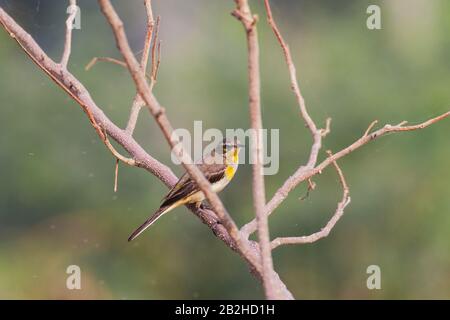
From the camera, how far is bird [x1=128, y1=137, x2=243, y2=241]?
252 cm

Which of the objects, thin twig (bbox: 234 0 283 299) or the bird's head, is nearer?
thin twig (bbox: 234 0 283 299)

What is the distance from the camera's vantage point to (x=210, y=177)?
9.55ft

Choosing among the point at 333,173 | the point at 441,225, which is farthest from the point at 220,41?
the point at 441,225

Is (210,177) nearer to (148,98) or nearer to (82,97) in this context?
(82,97)

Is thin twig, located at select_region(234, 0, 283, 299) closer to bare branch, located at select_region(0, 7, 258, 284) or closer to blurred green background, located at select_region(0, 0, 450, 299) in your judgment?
bare branch, located at select_region(0, 7, 258, 284)

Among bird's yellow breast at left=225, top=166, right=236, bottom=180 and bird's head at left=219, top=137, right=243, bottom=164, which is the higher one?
bird's head at left=219, top=137, right=243, bottom=164

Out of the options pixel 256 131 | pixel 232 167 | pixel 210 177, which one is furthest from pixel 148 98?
pixel 232 167

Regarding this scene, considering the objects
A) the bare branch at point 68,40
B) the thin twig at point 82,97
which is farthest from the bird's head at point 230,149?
the bare branch at point 68,40

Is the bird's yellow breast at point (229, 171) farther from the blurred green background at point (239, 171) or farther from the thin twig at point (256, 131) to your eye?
the blurred green background at point (239, 171)

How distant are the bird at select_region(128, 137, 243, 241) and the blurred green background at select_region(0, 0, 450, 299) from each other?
1.97 m

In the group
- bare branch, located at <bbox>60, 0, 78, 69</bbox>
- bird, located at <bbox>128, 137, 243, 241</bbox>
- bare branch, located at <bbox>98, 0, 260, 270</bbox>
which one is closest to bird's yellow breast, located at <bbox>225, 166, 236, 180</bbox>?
bird, located at <bbox>128, 137, 243, 241</bbox>

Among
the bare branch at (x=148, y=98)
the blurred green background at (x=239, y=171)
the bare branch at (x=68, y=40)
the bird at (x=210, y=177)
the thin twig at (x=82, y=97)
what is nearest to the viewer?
the bare branch at (x=148, y=98)

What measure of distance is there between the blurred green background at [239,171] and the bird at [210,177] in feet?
6.46

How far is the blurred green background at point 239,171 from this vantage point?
5250 millimetres
